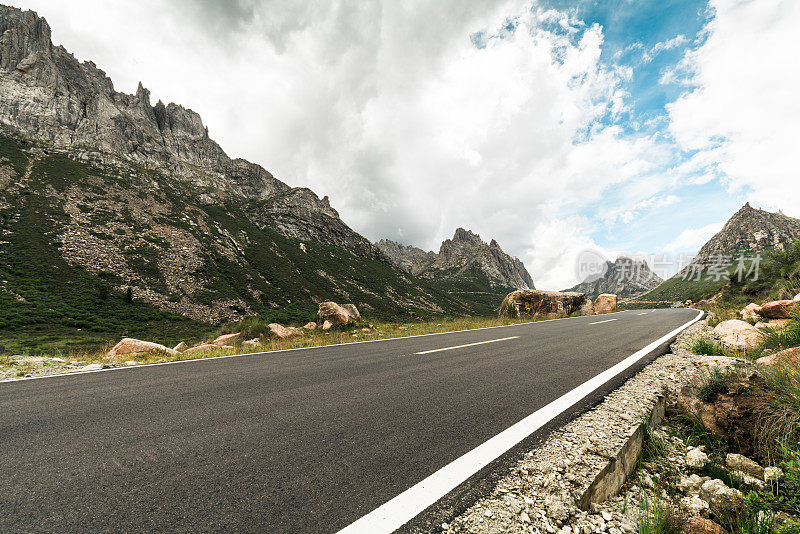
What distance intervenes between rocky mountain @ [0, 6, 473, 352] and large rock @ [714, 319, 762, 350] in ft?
156

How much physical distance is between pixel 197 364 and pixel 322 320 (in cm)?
952

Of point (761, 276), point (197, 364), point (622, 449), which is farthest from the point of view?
point (761, 276)

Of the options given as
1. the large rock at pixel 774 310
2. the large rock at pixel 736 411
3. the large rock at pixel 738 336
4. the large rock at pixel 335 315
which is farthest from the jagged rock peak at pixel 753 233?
the large rock at pixel 736 411

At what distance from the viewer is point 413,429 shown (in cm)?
292

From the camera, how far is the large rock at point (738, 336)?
5.75m

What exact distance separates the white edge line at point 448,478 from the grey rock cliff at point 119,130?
108m

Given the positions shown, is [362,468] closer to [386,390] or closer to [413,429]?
[413,429]

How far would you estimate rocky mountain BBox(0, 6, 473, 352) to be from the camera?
3938 cm

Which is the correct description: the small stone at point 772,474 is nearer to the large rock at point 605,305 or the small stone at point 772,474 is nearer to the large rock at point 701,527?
the large rock at point 701,527

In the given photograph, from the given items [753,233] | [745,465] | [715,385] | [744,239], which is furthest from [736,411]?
[753,233]

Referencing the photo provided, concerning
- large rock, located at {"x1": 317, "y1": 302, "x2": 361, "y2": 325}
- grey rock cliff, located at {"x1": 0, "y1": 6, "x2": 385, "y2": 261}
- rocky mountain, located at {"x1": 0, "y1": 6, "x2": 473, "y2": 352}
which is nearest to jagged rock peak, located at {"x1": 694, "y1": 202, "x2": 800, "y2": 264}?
rocky mountain, located at {"x1": 0, "y1": 6, "x2": 473, "y2": 352}

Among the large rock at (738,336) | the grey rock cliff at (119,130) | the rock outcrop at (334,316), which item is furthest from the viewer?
the grey rock cliff at (119,130)

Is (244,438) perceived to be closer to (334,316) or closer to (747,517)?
(747,517)

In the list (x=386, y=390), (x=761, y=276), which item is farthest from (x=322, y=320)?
(x=761, y=276)
